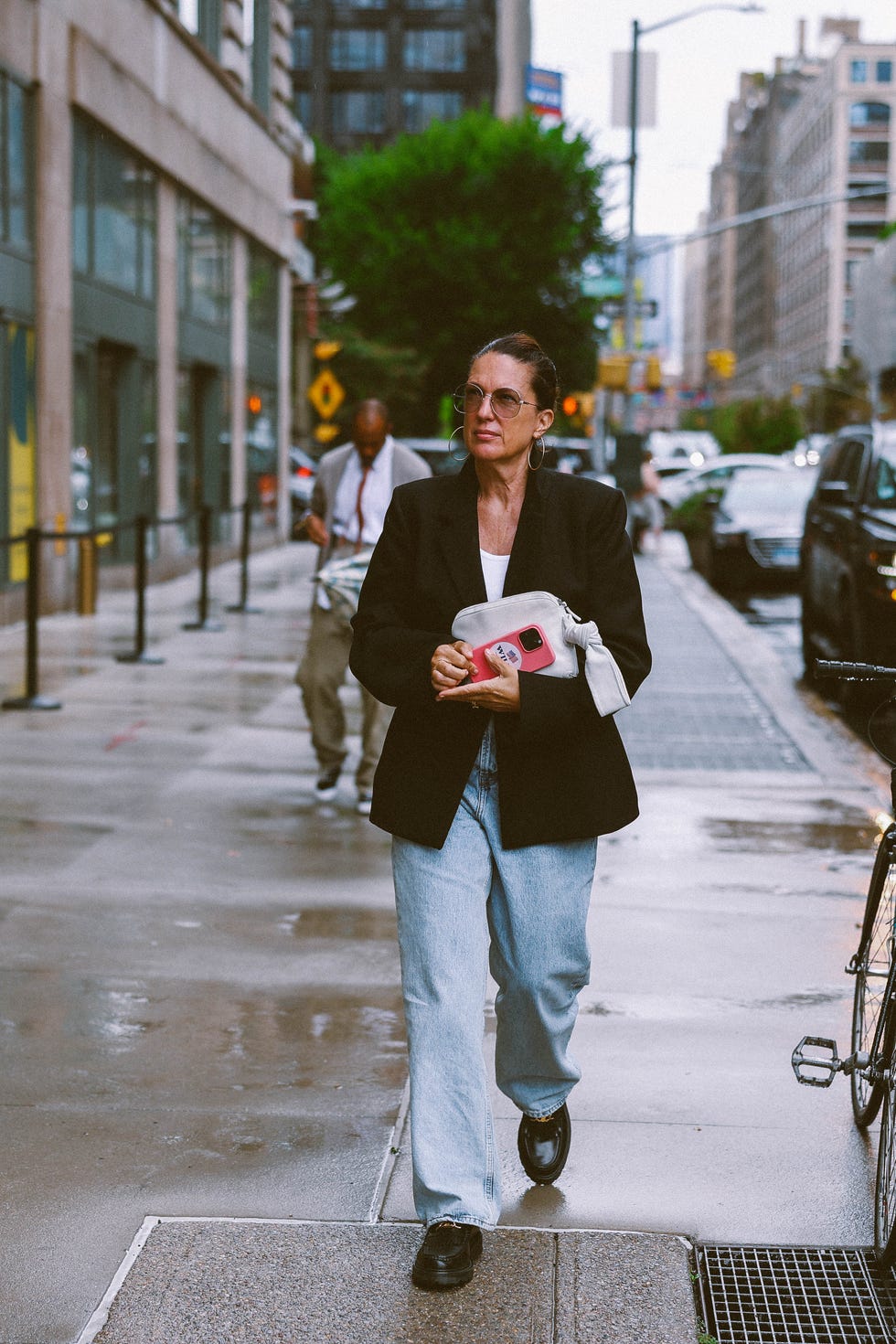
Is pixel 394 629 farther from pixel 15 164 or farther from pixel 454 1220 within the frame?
pixel 15 164

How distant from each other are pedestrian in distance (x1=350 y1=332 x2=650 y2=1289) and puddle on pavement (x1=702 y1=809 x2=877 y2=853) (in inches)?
162

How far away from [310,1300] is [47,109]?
14905 mm

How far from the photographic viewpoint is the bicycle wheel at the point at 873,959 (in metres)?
4.12

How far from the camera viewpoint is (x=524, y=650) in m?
3.67

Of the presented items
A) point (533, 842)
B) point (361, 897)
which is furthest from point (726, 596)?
point (533, 842)

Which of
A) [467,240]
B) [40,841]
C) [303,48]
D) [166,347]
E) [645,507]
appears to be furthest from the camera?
[303,48]

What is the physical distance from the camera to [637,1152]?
4.38m

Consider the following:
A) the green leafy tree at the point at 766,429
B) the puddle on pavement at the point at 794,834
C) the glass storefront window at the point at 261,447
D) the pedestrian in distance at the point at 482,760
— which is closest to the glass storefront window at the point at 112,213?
the glass storefront window at the point at 261,447

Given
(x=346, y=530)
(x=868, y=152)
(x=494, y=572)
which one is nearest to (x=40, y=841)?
(x=346, y=530)

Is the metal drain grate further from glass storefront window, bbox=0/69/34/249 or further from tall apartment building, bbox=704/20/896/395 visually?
tall apartment building, bbox=704/20/896/395

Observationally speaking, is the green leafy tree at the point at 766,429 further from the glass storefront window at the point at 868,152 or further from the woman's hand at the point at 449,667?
the glass storefront window at the point at 868,152

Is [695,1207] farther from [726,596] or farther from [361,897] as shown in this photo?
[726,596]

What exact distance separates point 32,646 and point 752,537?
1254cm

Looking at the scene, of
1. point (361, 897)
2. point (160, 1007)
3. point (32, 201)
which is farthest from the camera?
point (32, 201)
